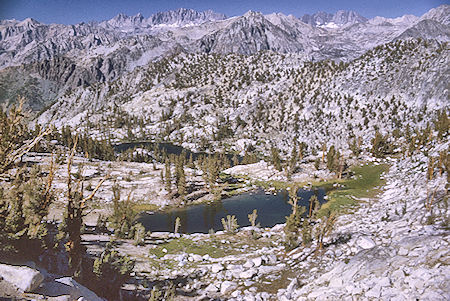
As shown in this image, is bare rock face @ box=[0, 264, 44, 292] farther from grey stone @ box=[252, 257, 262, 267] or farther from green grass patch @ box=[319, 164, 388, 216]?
green grass patch @ box=[319, 164, 388, 216]

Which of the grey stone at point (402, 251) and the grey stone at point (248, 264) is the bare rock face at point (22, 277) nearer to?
the grey stone at point (248, 264)

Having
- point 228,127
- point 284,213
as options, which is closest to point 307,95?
point 228,127

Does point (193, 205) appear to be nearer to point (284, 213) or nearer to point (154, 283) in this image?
point (284, 213)

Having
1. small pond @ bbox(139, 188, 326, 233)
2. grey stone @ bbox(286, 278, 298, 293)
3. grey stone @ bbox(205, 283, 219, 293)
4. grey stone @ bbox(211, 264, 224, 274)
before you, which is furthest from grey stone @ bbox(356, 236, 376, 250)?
small pond @ bbox(139, 188, 326, 233)

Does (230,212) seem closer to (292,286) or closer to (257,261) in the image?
(257,261)

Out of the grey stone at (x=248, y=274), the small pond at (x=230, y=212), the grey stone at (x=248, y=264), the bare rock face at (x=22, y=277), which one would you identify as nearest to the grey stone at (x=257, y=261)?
the grey stone at (x=248, y=264)
